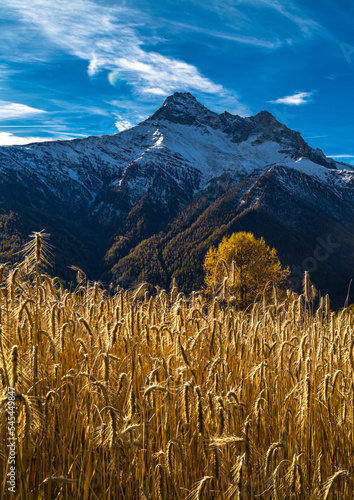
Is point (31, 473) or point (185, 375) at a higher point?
point (185, 375)

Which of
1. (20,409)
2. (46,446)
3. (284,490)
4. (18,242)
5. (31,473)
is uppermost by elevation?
(18,242)

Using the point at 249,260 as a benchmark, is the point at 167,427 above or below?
below

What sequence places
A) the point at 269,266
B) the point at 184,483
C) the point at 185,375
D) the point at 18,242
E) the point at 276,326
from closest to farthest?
1. the point at 184,483
2. the point at 185,375
3. the point at 276,326
4. the point at 269,266
5. the point at 18,242

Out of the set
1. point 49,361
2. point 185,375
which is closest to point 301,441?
point 185,375

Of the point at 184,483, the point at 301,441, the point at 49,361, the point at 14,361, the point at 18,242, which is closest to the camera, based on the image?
the point at 14,361

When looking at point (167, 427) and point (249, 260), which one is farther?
point (249, 260)

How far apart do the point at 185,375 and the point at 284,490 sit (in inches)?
40.9

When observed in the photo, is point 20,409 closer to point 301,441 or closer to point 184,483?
point 184,483

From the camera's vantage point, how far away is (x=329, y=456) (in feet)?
7.64

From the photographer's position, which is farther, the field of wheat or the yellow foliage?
the yellow foliage

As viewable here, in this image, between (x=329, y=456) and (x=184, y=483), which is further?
(x=329, y=456)

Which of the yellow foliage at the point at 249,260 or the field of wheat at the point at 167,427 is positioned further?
the yellow foliage at the point at 249,260

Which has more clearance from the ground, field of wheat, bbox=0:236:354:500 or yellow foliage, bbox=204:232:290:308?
yellow foliage, bbox=204:232:290:308

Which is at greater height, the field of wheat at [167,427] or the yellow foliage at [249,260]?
the yellow foliage at [249,260]
